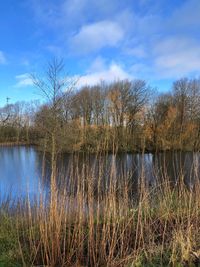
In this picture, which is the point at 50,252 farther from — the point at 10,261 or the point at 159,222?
the point at 159,222

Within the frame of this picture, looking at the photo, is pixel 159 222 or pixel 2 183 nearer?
pixel 159 222

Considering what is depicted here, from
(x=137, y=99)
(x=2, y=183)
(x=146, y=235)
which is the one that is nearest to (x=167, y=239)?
(x=146, y=235)

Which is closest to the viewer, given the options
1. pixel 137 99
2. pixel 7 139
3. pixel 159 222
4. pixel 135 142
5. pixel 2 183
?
pixel 159 222

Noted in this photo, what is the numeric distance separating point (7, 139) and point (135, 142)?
120ft

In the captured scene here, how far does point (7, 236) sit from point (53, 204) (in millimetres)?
1499

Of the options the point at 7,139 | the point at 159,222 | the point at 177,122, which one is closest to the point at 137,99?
the point at 177,122

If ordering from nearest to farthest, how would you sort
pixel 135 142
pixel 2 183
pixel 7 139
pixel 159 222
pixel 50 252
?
pixel 50 252, pixel 159 222, pixel 2 183, pixel 135 142, pixel 7 139

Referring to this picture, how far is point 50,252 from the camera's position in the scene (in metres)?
3.31

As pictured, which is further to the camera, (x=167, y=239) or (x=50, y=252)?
(x=167, y=239)

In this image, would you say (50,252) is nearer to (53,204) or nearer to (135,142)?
(53,204)

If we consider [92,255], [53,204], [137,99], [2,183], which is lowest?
[2,183]

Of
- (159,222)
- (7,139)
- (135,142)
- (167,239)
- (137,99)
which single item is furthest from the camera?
(7,139)

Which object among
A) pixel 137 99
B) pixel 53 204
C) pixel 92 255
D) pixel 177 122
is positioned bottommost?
pixel 92 255

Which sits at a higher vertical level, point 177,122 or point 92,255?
point 177,122
